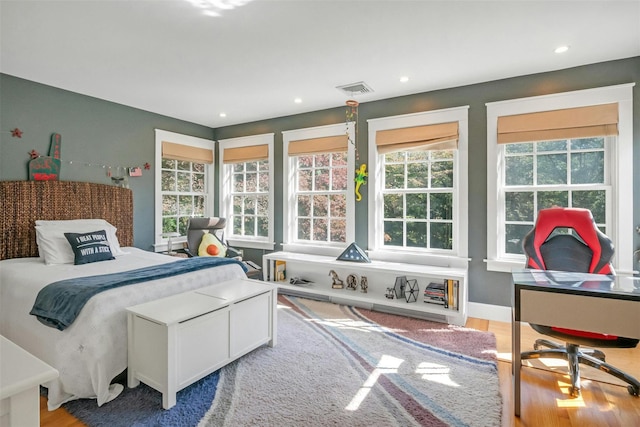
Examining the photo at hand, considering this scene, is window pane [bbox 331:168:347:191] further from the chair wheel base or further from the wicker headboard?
the chair wheel base

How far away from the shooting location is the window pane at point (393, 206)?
4.08 metres

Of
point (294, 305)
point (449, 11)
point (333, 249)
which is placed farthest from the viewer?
point (333, 249)

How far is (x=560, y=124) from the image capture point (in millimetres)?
3137

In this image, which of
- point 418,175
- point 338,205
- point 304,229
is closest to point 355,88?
point 418,175

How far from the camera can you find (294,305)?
397 centimetres

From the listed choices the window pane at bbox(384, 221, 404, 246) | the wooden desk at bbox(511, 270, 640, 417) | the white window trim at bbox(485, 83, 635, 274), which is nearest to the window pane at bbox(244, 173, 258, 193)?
the window pane at bbox(384, 221, 404, 246)

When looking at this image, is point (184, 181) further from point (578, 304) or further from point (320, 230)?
point (578, 304)

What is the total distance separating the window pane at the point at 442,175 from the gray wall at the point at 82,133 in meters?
3.71

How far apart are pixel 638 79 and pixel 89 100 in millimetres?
5672

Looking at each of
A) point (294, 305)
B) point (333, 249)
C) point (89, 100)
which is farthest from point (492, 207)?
point (89, 100)

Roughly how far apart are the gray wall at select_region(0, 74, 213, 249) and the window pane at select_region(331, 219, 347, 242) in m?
2.54

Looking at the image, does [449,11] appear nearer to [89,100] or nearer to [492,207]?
[492,207]

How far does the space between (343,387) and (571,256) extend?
1951mm

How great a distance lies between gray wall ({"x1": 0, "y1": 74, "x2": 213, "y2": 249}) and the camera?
332 cm
